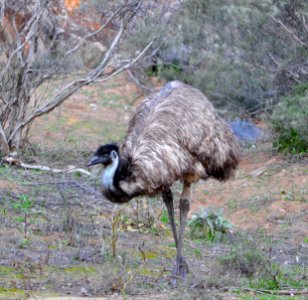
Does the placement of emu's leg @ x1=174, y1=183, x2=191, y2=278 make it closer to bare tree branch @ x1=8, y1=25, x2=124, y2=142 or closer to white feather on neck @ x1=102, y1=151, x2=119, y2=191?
white feather on neck @ x1=102, y1=151, x2=119, y2=191

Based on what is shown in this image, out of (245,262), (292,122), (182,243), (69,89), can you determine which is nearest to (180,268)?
(182,243)

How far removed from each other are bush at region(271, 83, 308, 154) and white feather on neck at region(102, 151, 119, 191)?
6.59m

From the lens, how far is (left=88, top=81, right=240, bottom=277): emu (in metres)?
6.98

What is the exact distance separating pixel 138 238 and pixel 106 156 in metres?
2.49

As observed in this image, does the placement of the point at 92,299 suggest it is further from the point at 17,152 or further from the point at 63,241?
the point at 17,152

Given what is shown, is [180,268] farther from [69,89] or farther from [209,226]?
[69,89]

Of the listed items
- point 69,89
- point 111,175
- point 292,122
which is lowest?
point 111,175

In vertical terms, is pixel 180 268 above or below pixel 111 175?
below

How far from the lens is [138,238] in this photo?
924 cm

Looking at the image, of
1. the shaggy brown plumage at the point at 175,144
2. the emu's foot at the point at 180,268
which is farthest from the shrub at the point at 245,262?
the shaggy brown plumage at the point at 175,144

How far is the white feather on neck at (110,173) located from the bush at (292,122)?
6.59 m

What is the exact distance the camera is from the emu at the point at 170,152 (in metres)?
6.98

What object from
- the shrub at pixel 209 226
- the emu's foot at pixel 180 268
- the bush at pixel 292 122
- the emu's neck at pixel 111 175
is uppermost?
the bush at pixel 292 122

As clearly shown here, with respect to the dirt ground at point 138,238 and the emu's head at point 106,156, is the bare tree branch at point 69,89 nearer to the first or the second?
the dirt ground at point 138,238
